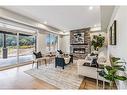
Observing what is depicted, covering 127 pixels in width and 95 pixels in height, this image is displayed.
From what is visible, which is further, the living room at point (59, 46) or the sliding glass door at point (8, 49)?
the sliding glass door at point (8, 49)

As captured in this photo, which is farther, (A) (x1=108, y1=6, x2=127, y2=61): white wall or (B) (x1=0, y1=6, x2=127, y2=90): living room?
(B) (x1=0, y1=6, x2=127, y2=90): living room

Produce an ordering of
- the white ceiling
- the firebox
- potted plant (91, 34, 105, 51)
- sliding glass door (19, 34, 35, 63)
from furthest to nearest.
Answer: the firebox → potted plant (91, 34, 105, 51) → sliding glass door (19, 34, 35, 63) → the white ceiling

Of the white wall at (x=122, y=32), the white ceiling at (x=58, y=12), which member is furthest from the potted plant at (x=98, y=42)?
the white wall at (x=122, y=32)

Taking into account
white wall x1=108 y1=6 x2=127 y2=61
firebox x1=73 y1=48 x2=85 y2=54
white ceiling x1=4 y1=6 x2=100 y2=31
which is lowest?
firebox x1=73 y1=48 x2=85 y2=54

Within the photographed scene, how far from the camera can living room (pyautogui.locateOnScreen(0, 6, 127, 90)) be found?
3.28m

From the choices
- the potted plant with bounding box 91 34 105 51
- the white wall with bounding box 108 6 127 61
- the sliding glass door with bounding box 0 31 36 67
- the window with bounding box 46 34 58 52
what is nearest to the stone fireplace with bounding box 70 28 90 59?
the potted plant with bounding box 91 34 105 51

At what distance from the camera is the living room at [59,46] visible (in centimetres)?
328

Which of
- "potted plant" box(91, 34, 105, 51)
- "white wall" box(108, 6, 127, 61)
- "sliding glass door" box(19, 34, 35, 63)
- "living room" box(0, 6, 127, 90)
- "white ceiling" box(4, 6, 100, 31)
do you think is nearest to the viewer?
"white wall" box(108, 6, 127, 61)

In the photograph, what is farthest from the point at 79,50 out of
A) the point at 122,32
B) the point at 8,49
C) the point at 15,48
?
the point at 122,32

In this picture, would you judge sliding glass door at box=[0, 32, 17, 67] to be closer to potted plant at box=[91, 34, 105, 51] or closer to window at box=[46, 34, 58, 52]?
window at box=[46, 34, 58, 52]

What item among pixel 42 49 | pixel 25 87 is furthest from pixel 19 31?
pixel 25 87

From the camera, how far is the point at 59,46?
1098 centimetres

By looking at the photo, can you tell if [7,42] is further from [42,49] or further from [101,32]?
[101,32]

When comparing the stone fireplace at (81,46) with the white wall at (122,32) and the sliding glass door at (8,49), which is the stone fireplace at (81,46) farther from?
the white wall at (122,32)
